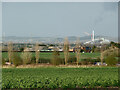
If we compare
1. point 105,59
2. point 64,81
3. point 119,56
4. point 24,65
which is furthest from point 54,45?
point 64,81

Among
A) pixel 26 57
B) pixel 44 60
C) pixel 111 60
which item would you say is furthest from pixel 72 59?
pixel 26 57

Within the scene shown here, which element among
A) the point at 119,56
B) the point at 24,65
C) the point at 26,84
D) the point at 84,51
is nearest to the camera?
the point at 26,84

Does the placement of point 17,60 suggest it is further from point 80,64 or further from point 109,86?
point 109,86

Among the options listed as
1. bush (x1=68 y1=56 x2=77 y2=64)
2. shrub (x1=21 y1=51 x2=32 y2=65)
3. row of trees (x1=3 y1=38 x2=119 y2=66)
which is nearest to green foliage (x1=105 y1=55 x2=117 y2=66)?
row of trees (x1=3 y1=38 x2=119 y2=66)

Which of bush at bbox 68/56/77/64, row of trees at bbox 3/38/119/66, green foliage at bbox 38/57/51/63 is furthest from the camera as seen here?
bush at bbox 68/56/77/64

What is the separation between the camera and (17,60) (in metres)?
11.3

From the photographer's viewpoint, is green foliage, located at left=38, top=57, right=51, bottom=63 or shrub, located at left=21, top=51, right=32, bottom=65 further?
green foliage, located at left=38, top=57, right=51, bottom=63

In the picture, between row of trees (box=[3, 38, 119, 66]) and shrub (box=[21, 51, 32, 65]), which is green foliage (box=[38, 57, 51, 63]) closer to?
row of trees (box=[3, 38, 119, 66])

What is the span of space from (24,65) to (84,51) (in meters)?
4.27

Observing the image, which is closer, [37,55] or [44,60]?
[37,55]

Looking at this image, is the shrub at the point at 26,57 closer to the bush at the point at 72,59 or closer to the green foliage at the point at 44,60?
the green foliage at the point at 44,60

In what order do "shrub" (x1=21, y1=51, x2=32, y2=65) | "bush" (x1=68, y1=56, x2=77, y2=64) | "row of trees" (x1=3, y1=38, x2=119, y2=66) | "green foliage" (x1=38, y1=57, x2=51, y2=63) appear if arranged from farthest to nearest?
"bush" (x1=68, y1=56, x2=77, y2=64) < "green foliage" (x1=38, y1=57, x2=51, y2=63) < "shrub" (x1=21, y1=51, x2=32, y2=65) < "row of trees" (x1=3, y1=38, x2=119, y2=66)

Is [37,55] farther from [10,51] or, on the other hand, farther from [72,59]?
[72,59]

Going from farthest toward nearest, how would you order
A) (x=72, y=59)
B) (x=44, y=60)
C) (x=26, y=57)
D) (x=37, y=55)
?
(x=72, y=59)
(x=44, y=60)
(x=37, y=55)
(x=26, y=57)
